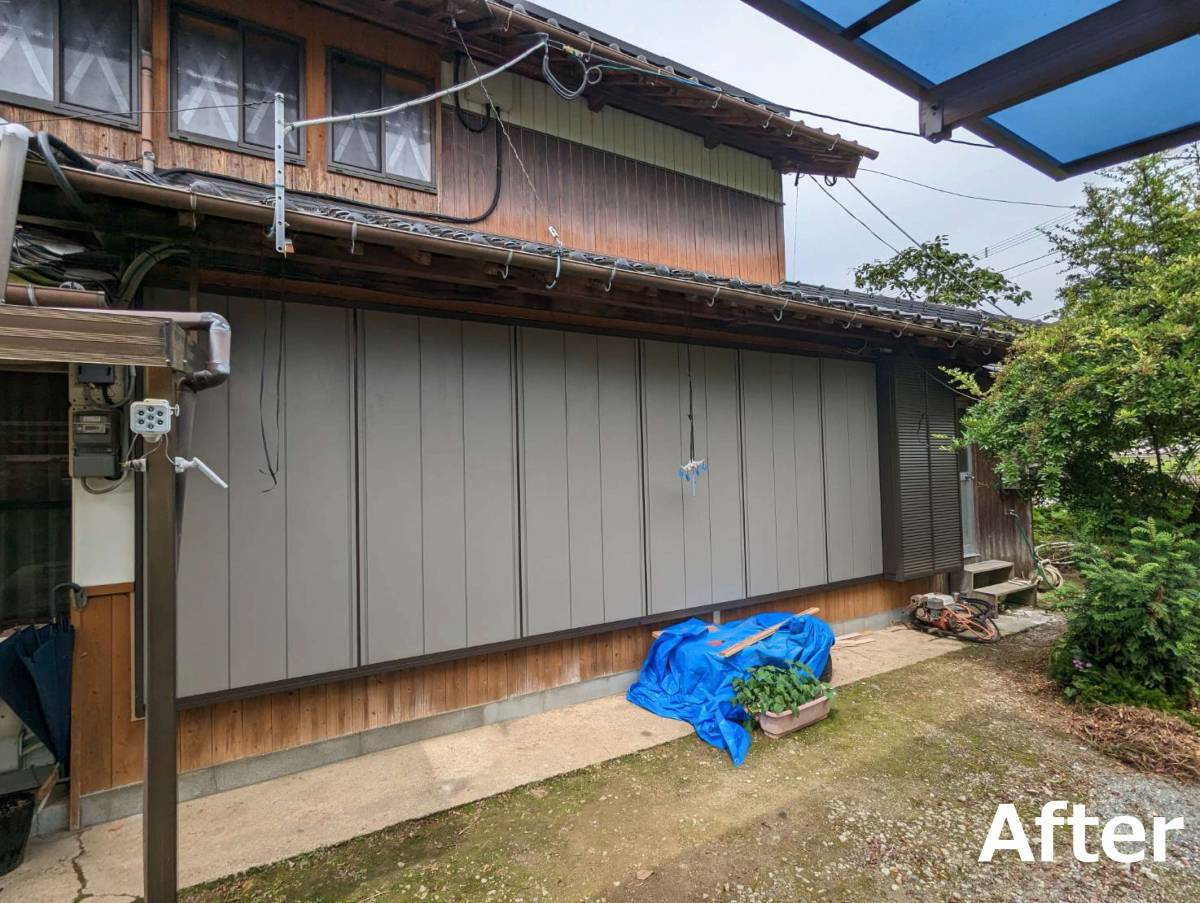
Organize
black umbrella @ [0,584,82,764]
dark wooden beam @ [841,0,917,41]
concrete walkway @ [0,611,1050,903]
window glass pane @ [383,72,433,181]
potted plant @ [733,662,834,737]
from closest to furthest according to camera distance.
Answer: dark wooden beam @ [841,0,917,41] → concrete walkway @ [0,611,1050,903] → black umbrella @ [0,584,82,764] → potted plant @ [733,662,834,737] → window glass pane @ [383,72,433,181]

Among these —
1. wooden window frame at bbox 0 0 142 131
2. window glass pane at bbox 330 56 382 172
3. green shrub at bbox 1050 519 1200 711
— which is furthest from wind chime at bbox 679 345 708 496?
wooden window frame at bbox 0 0 142 131

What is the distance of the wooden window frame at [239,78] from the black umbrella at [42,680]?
9.33ft

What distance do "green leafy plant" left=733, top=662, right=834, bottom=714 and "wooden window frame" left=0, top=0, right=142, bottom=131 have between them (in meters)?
5.28

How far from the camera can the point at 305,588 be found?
2.98 m

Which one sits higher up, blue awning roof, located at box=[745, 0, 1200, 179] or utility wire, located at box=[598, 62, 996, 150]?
utility wire, located at box=[598, 62, 996, 150]

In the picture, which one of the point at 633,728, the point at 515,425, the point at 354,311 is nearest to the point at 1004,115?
the point at 515,425

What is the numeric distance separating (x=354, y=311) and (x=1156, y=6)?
11.5ft

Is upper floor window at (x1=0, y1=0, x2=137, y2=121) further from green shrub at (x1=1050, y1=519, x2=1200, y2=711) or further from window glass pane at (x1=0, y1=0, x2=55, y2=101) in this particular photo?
green shrub at (x1=1050, y1=519, x2=1200, y2=711)

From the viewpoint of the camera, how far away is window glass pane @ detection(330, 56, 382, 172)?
12.5 ft

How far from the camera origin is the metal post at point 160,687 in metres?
1.65

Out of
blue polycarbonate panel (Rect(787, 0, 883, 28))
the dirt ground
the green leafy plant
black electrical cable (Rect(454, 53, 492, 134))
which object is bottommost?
the dirt ground

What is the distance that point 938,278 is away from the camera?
13367 millimetres

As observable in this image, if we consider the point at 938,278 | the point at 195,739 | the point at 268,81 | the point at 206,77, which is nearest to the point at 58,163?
the point at 206,77

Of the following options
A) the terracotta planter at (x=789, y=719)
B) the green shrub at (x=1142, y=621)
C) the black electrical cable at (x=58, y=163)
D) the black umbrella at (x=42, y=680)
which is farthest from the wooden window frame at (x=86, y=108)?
the green shrub at (x=1142, y=621)
